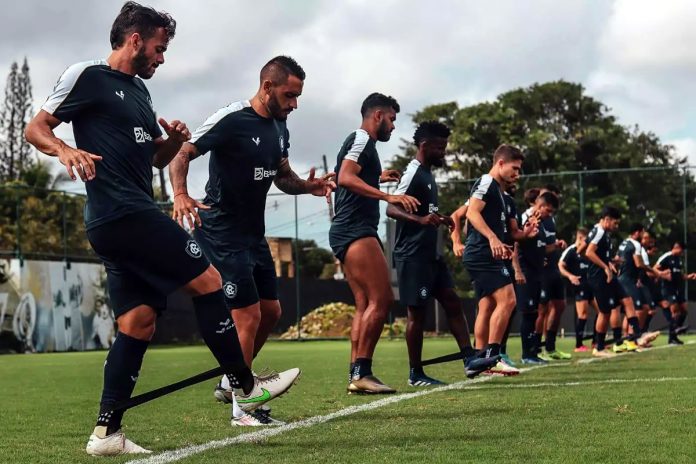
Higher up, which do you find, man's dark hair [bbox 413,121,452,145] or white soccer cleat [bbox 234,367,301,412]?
man's dark hair [bbox 413,121,452,145]

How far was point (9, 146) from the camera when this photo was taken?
220 feet

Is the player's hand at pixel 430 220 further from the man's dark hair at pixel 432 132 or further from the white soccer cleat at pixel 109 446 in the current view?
the white soccer cleat at pixel 109 446

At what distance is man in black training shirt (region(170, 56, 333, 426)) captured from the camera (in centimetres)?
675

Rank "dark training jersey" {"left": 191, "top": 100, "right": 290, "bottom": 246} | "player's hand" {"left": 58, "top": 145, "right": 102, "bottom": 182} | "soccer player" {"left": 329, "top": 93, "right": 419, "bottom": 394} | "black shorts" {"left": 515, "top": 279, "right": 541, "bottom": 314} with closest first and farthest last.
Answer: "player's hand" {"left": 58, "top": 145, "right": 102, "bottom": 182}
"dark training jersey" {"left": 191, "top": 100, "right": 290, "bottom": 246}
"soccer player" {"left": 329, "top": 93, "right": 419, "bottom": 394}
"black shorts" {"left": 515, "top": 279, "right": 541, "bottom": 314}

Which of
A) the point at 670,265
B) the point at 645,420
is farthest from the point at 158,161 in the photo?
the point at 670,265

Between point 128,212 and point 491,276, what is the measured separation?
5.95 metres

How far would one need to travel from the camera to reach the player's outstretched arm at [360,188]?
8219mm

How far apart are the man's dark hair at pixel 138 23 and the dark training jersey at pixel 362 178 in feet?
11.0

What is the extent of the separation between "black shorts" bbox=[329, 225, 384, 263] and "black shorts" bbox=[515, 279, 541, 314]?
5344mm

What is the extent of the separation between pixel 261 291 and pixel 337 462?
8.61 ft

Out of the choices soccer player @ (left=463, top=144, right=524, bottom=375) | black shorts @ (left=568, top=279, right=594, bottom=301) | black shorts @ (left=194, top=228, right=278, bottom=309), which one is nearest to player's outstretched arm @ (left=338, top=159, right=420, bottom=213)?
black shorts @ (left=194, top=228, right=278, bottom=309)

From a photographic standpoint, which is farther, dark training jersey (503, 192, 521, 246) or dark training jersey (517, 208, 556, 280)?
dark training jersey (517, 208, 556, 280)

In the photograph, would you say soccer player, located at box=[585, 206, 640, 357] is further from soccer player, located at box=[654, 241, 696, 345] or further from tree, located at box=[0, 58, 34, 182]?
tree, located at box=[0, 58, 34, 182]

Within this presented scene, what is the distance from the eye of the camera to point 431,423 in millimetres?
6293
